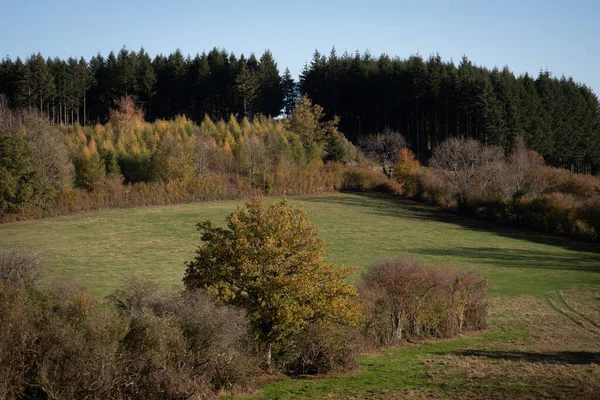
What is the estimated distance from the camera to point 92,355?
1577 centimetres

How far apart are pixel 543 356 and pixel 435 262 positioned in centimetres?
1961

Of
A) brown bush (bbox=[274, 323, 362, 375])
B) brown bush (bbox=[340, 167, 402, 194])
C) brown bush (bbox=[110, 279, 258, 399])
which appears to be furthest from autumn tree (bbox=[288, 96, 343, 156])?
brown bush (bbox=[110, 279, 258, 399])

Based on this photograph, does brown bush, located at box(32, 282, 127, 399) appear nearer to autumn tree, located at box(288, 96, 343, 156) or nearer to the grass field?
the grass field

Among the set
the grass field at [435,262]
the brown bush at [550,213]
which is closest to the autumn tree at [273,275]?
the grass field at [435,262]

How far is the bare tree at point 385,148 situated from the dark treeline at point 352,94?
6.37 meters

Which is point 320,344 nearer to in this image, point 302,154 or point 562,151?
point 302,154

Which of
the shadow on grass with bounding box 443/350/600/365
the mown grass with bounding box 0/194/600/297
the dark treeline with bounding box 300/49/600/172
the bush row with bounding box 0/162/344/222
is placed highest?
the dark treeline with bounding box 300/49/600/172

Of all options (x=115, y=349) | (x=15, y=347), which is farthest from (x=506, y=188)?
(x=15, y=347)

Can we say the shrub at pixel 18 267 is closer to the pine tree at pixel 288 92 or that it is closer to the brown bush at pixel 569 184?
the brown bush at pixel 569 184

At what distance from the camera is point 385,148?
3450 inches

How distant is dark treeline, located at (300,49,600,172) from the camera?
→ 273ft

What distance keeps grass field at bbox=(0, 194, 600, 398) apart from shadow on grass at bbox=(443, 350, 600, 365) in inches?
1.8

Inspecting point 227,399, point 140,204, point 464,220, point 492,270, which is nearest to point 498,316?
point 492,270

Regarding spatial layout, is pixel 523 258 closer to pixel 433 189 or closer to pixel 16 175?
pixel 433 189
